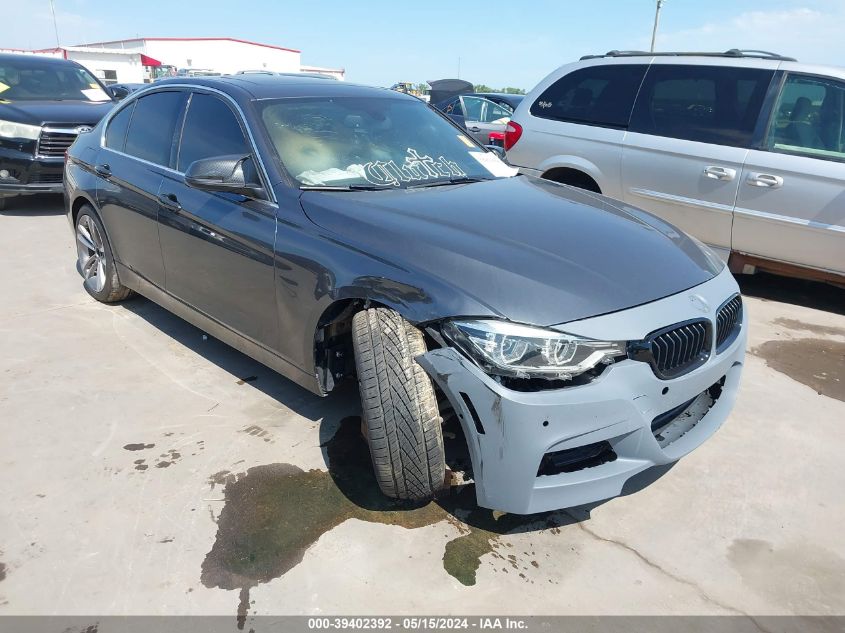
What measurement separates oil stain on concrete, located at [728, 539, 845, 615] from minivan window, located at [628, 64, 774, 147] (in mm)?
3525

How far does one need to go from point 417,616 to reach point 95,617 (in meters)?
1.07

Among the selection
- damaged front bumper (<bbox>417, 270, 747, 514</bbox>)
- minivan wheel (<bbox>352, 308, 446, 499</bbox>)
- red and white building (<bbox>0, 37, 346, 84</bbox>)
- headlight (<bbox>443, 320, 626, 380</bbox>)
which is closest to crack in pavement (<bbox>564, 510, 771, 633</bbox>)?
damaged front bumper (<bbox>417, 270, 747, 514</bbox>)

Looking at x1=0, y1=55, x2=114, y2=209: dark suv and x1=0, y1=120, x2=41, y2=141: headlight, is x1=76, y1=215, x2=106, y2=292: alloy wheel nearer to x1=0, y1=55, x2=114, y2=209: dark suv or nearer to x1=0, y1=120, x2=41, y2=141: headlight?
x1=0, y1=55, x2=114, y2=209: dark suv

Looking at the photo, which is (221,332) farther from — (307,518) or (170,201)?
(307,518)

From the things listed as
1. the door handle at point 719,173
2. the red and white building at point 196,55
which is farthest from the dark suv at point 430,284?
the red and white building at point 196,55

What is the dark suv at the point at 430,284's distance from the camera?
212cm

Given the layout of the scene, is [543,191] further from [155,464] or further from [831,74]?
[831,74]

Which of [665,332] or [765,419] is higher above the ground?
[665,332]

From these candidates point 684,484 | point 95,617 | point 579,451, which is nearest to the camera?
point 95,617

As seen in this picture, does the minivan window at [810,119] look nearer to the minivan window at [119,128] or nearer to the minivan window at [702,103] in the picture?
the minivan window at [702,103]

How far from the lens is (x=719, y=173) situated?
4980 millimetres

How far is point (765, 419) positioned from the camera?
3398 millimetres

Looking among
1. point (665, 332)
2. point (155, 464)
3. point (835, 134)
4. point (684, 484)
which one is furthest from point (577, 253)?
point (835, 134)

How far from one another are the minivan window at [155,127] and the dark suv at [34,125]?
13.1 ft
